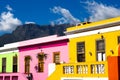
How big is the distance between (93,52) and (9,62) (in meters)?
12.3

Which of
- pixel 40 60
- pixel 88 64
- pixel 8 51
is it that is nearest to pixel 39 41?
pixel 40 60

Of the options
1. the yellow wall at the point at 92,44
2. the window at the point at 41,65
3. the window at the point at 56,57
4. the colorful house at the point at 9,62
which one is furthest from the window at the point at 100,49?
the colorful house at the point at 9,62

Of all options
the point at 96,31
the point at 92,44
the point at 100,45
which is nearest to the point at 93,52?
the point at 92,44

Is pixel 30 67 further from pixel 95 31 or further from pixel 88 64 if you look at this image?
pixel 88 64

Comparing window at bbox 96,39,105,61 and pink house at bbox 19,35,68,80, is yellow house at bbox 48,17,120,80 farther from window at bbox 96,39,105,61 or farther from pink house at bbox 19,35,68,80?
pink house at bbox 19,35,68,80

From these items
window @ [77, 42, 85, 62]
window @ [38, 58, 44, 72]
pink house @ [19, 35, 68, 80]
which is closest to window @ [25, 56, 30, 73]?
pink house @ [19, 35, 68, 80]

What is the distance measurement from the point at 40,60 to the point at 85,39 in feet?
21.0

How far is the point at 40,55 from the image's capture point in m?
31.7

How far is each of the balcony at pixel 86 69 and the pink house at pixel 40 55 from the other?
5.56 meters

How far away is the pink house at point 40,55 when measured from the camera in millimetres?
29442

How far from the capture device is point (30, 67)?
32969 millimetres

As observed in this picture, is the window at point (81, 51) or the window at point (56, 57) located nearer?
the window at point (81, 51)

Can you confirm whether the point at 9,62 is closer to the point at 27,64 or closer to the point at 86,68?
the point at 27,64

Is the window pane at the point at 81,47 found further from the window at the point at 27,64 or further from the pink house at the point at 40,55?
the window at the point at 27,64
